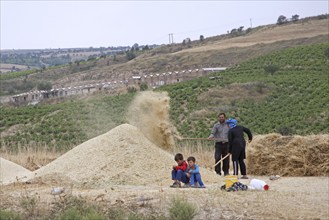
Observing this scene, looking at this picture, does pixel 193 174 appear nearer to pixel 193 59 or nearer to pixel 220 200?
pixel 220 200

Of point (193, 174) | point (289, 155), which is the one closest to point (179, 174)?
point (193, 174)

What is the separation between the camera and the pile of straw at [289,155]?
1338cm

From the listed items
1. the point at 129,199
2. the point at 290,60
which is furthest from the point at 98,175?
the point at 290,60

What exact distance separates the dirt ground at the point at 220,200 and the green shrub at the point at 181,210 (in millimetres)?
198

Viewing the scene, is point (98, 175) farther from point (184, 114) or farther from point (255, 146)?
point (184, 114)

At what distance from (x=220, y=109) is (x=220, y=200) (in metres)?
29.1

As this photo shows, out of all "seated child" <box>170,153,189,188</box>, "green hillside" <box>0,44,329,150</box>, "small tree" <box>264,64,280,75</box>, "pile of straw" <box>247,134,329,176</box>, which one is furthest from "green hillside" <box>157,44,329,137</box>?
"seated child" <box>170,153,189,188</box>

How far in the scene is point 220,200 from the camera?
9.59 meters

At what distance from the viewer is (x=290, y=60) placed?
170ft

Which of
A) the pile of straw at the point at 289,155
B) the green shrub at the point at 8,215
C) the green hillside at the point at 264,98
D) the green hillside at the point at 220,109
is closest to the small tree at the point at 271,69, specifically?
the green hillside at the point at 220,109

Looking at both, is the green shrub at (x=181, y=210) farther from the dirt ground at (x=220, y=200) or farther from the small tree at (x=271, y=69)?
the small tree at (x=271, y=69)

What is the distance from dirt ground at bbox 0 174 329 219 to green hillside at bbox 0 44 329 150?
16641mm

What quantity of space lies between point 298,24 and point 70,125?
5349 cm

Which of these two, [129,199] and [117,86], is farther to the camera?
[117,86]
